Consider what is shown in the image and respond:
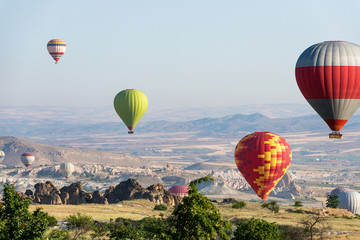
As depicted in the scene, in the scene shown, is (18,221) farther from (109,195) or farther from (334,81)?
(109,195)

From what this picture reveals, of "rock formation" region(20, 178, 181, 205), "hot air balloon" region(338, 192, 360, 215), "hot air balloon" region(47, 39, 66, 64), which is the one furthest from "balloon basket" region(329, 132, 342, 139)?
"hot air balloon" region(47, 39, 66, 64)

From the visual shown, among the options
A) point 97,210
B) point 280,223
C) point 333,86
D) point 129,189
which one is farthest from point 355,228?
point 129,189

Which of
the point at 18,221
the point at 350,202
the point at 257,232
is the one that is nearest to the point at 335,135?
the point at 257,232

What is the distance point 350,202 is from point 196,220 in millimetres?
128666

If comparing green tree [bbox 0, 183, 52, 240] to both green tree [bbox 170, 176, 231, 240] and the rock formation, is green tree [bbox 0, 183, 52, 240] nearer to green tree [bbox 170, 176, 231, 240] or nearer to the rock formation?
green tree [bbox 170, 176, 231, 240]

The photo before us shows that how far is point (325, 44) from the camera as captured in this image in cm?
8112

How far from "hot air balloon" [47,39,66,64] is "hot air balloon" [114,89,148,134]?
61639mm

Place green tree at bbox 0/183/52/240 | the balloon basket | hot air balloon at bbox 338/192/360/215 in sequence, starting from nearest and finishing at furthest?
green tree at bbox 0/183/52/240 → the balloon basket → hot air balloon at bbox 338/192/360/215

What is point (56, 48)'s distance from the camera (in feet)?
618

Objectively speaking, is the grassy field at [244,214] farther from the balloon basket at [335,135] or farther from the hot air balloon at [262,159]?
the balloon basket at [335,135]

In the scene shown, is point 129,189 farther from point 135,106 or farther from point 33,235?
point 33,235

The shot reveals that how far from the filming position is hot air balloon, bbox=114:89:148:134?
129250 millimetres

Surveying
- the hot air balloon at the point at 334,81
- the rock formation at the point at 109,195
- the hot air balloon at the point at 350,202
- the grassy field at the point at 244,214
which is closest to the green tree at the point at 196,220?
the hot air balloon at the point at 334,81

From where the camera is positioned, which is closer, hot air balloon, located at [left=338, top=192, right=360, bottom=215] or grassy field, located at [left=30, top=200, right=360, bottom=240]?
grassy field, located at [left=30, top=200, right=360, bottom=240]
